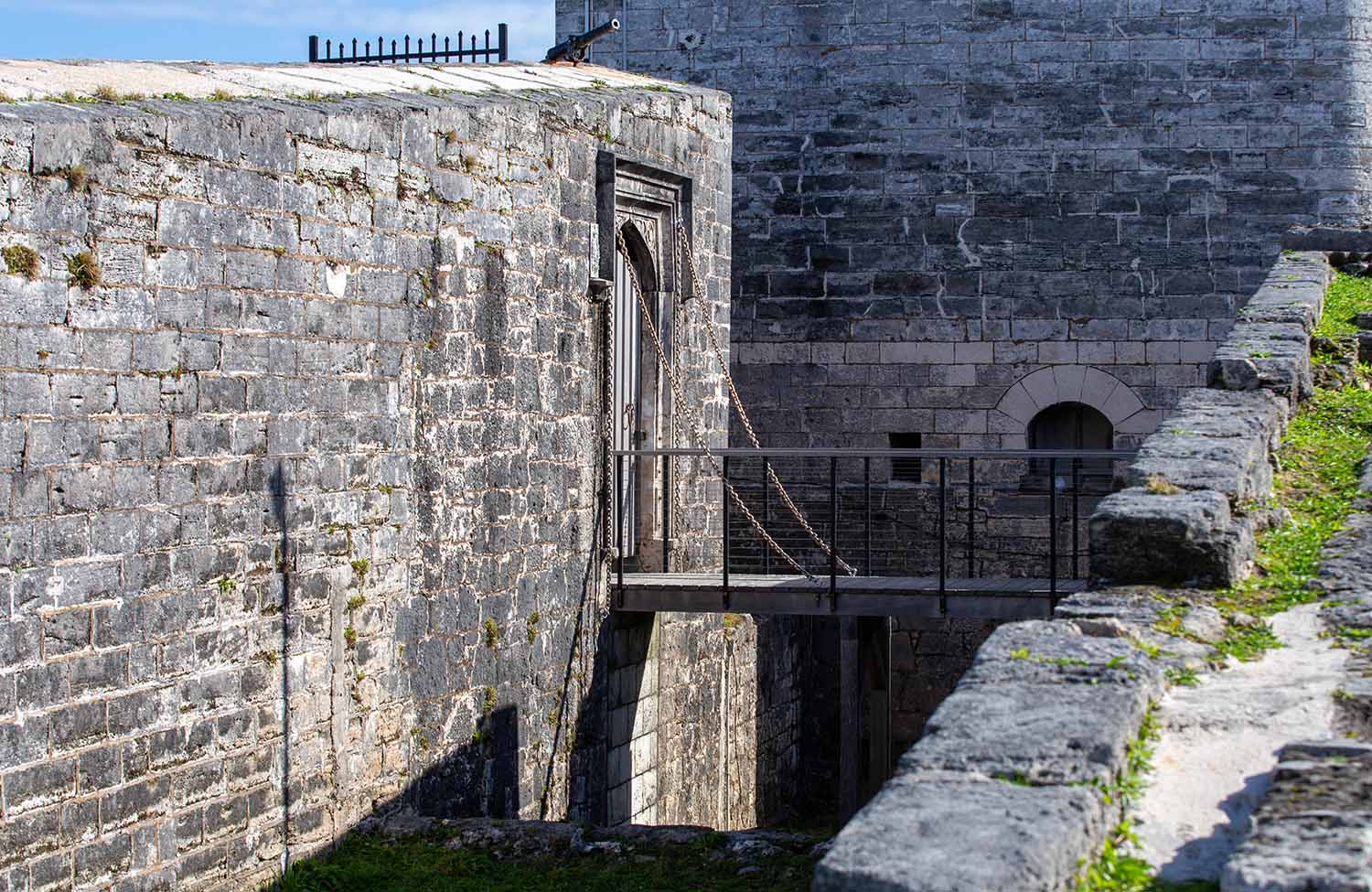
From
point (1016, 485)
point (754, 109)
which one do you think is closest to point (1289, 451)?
point (1016, 485)

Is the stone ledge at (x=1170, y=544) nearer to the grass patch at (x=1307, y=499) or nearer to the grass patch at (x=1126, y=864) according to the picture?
the grass patch at (x=1307, y=499)

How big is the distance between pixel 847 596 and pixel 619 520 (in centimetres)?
136

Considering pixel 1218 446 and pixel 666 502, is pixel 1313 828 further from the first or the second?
pixel 666 502

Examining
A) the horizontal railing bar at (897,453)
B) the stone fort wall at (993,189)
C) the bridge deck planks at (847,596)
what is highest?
the stone fort wall at (993,189)

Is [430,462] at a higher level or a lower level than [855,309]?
lower

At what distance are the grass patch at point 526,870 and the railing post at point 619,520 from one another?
2544mm

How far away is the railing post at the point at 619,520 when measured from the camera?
10273 millimetres

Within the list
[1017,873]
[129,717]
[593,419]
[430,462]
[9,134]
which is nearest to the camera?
[1017,873]

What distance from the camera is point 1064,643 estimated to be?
13.6 feet

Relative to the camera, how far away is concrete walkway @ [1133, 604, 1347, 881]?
10.8 ft

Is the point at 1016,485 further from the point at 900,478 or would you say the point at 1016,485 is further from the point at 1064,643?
the point at 1064,643

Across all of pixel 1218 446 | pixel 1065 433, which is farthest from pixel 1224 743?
pixel 1065 433

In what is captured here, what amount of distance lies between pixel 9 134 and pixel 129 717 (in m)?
2.07

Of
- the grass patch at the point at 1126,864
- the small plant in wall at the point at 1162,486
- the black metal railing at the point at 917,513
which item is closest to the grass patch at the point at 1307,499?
the small plant in wall at the point at 1162,486
